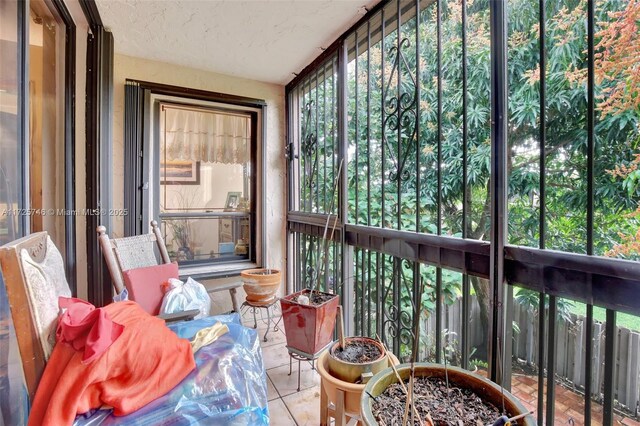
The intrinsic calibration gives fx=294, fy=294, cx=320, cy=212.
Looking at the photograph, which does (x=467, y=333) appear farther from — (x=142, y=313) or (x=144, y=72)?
(x=144, y=72)

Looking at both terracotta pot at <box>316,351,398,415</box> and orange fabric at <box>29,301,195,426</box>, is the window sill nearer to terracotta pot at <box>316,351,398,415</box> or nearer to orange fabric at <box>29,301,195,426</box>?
orange fabric at <box>29,301,195,426</box>

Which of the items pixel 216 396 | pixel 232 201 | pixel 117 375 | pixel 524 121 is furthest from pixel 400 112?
pixel 232 201

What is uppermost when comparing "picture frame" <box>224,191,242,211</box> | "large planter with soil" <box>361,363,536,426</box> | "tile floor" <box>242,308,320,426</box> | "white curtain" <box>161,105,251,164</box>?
"white curtain" <box>161,105,251,164</box>

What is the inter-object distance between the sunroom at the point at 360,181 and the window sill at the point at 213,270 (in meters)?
0.02

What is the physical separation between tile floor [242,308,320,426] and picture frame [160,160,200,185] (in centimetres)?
163

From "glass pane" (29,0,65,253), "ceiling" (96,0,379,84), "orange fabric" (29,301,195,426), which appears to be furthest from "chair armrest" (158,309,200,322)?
"ceiling" (96,0,379,84)

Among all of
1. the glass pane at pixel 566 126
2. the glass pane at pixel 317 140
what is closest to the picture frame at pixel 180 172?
the glass pane at pixel 317 140

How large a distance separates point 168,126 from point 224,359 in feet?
7.44

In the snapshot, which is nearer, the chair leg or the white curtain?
the chair leg

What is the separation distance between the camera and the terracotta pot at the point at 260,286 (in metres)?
2.28

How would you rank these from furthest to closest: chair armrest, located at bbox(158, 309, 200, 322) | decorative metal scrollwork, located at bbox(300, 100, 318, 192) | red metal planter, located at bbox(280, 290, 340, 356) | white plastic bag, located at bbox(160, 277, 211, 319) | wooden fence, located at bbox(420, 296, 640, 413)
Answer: decorative metal scrollwork, located at bbox(300, 100, 318, 192) → white plastic bag, located at bbox(160, 277, 211, 319) → red metal planter, located at bbox(280, 290, 340, 356) → chair armrest, located at bbox(158, 309, 200, 322) → wooden fence, located at bbox(420, 296, 640, 413)

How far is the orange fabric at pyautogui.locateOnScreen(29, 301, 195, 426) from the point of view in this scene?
87 centimetres

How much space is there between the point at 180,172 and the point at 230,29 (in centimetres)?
134

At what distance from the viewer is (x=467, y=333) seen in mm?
1307
